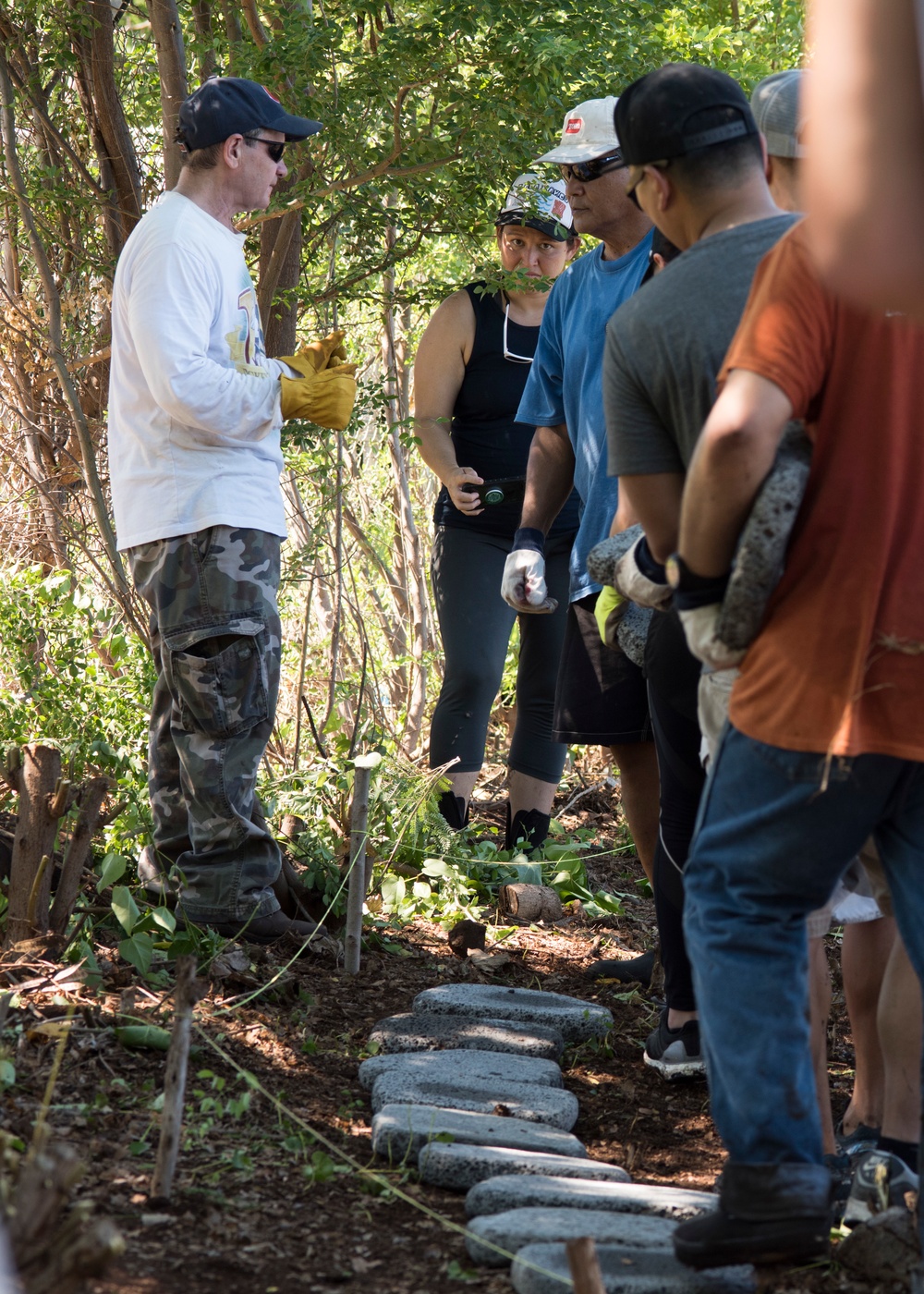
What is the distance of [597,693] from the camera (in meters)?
3.46

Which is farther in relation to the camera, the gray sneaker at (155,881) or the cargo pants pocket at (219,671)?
the gray sneaker at (155,881)

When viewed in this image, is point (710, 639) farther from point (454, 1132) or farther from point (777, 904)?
point (454, 1132)

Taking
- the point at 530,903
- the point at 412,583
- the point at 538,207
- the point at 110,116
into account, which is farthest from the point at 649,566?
the point at 412,583

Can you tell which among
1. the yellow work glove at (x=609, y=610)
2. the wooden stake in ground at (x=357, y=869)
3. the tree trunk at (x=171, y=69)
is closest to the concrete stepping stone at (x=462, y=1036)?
the wooden stake in ground at (x=357, y=869)

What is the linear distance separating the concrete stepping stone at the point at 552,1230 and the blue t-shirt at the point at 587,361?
5.61ft

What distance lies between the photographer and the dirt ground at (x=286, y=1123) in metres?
2.05

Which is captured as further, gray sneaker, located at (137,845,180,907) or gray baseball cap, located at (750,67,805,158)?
gray sneaker, located at (137,845,180,907)

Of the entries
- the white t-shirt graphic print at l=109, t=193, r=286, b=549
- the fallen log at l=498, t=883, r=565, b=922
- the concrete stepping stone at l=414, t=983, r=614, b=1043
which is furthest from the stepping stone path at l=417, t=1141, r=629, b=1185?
the fallen log at l=498, t=883, r=565, b=922

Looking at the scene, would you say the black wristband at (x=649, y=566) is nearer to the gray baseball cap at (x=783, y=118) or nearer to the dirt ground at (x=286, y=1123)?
the gray baseball cap at (x=783, y=118)

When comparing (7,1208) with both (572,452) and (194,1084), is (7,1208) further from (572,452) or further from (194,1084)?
(572,452)

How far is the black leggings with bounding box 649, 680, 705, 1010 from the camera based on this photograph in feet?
9.25

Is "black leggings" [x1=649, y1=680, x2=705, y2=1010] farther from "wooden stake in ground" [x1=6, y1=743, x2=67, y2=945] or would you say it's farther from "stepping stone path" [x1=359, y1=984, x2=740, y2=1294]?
"wooden stake in ground" [x1=6, y1=743, x2=67, y2=945]

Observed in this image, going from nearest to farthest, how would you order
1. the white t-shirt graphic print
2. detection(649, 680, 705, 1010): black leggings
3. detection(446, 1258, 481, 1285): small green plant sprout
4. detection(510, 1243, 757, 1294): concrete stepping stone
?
detection(510, 1243, 757, 1294): concrete stepping stone, detection(446, 1258, 481, 1285): small green plant sprout, detection(649, 680, 705, 1010): black leggings, the white t-shirt graphic print

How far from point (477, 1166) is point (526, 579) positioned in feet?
5.50
